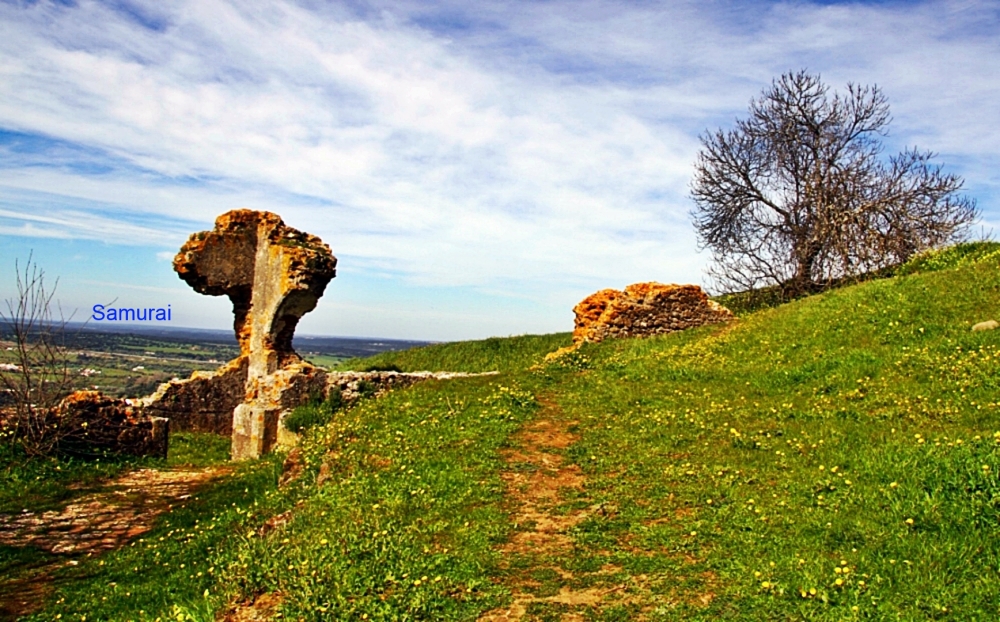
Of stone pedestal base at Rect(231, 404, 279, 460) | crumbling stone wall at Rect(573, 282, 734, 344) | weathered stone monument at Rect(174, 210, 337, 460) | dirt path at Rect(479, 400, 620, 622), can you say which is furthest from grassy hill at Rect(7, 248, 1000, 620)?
crumbling stone wall at Rect(573, 282, 734, 344)

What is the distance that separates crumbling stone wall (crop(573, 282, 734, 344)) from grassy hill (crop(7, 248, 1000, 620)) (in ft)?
18.6

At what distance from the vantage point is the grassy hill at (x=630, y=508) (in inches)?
207

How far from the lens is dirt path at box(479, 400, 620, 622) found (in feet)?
17.3

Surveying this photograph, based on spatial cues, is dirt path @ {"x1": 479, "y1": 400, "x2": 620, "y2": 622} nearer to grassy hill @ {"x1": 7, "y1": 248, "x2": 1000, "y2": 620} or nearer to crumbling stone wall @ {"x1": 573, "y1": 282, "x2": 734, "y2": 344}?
grassy hill @ {"x1": 7, "y1": 248, "x2": 1000, "y2": 620}

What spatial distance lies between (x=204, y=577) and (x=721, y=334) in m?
13.3

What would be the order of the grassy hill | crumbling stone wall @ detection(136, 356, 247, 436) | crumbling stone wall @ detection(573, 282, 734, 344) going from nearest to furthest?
the grassy hill → crumbling stone wall @ detection(136, 356, 247, 436) → crumbling stone wall @ detection(573, 282, 734, 344)

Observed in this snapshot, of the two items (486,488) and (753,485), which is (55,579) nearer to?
(486,488)

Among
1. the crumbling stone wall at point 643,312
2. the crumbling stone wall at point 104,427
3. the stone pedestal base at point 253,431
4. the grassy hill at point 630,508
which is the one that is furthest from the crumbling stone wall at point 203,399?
the crumbling stone wall at point 643,312

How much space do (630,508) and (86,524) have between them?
7.49 metres

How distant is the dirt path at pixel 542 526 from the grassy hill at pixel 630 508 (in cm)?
3

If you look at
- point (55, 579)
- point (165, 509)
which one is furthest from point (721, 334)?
point (55, 579)

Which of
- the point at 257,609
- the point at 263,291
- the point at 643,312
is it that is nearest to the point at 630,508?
the point at 257,609

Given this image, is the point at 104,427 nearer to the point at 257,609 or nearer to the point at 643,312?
the point at 257,609

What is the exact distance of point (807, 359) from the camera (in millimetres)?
13180
